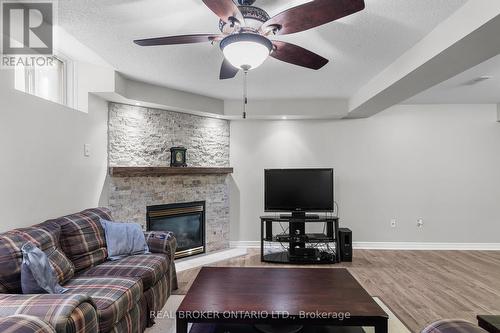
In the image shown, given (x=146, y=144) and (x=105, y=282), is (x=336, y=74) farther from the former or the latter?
(x=105, y=282)

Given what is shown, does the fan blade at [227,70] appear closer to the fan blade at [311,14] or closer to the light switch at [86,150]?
the fan blade at [311,14]

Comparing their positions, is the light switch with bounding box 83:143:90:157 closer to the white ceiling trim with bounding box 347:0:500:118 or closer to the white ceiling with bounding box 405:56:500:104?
the white ceiling trim with bounding box 347:0:500:118

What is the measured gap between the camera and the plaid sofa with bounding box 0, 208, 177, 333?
4.77ft

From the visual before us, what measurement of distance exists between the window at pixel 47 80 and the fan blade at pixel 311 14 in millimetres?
2266

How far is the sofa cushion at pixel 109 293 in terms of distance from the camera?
6.31ft

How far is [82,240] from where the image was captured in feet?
8.79

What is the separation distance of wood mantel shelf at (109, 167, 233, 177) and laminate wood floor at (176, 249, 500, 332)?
136cm

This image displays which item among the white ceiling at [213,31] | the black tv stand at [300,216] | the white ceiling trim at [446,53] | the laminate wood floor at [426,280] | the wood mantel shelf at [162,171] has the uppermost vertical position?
the white ceiling at [213,31]

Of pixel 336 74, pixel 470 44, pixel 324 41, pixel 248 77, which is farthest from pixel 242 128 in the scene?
pixel 470 44

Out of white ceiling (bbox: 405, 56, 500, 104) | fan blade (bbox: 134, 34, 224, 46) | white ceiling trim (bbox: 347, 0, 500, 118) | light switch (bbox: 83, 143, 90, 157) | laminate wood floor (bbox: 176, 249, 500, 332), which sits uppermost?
white ceiling (bbox: 405, 56, 500, 104)

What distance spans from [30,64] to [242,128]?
3.17m

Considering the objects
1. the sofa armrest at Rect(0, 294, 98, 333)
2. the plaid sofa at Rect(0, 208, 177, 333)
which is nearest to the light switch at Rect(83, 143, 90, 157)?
the plaid sofa at Rect(0, 208, 177, 333)

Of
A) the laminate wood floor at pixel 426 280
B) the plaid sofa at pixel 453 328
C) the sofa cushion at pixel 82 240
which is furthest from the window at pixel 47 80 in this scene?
the plaid sofa at pixel 453 328

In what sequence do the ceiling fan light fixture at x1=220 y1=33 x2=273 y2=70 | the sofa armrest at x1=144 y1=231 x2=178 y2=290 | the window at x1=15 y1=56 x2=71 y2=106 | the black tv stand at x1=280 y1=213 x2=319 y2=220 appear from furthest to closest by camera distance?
1. the black tv stand at x1=280 y1=213 x2=319 y2=220
2. the sofa armrest at x1=144 y1=231 x2=178 y2=290
3. the window at x1=15 y1=56 x2=71 y2=106
4. the ceiling fan light fixture at x1=220 y1=33 x2=273 y2=70
